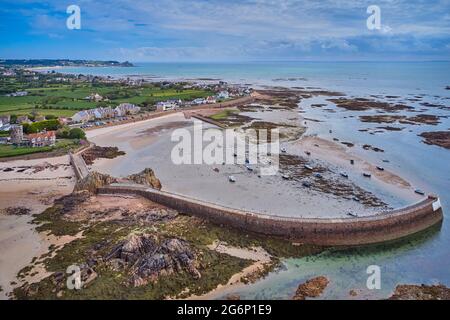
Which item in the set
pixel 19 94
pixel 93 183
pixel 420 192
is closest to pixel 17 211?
pixel 93 183

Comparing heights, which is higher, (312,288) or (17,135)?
(17,135)

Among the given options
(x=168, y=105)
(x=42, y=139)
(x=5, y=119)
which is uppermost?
(x=168, y=105)

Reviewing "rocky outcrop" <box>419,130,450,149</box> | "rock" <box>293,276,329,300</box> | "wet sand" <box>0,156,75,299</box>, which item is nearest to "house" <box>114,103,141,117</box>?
"wet sand" <box>0,156,75,299</box>

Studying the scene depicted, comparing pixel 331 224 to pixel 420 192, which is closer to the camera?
pixel 331 224

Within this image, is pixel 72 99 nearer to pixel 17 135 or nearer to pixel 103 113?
pixel 103 113

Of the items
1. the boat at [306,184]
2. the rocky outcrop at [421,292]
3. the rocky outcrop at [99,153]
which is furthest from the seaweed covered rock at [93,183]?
the rocky outcrop at [421,292]

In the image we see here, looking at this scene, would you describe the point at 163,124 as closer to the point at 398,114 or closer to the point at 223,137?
the point at 223,137
